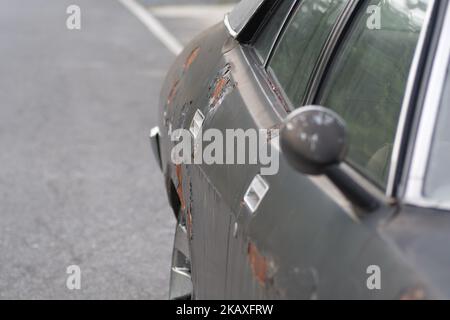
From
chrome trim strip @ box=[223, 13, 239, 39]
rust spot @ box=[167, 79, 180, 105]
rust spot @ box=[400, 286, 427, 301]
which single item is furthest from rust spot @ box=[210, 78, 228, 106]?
rust spot @ box=[400, 286, 427, 301]

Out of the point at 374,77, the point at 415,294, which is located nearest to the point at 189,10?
the point at 374,77

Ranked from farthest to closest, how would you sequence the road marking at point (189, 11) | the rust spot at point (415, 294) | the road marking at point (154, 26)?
the road marking at point (189, 11), the road marking at point (154, 26), the rust spot at point (415, 294)

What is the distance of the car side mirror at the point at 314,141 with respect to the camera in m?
1.99

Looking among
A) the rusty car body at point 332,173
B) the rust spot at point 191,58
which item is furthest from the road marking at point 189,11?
the rusty car body at point 332,173

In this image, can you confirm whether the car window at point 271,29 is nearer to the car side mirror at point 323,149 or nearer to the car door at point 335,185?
the car door at point 335,185

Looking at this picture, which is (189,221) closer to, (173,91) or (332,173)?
(173,91)

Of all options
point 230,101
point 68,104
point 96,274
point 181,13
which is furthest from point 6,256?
point 181,13

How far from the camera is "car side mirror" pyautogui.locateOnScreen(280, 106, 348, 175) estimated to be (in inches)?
78.2

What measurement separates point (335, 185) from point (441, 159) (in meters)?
0.25

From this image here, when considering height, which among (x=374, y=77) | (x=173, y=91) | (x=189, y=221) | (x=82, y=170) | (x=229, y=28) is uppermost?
(x=374, y=77)

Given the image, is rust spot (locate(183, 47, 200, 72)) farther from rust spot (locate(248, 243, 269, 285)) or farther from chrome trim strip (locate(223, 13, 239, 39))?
rust spot (locate(248, 243, 269, 285))

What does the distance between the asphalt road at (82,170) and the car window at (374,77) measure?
210 cm

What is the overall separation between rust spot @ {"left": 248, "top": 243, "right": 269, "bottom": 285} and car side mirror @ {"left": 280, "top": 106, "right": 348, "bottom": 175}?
11.0 inches

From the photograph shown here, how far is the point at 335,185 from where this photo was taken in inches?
80.9
